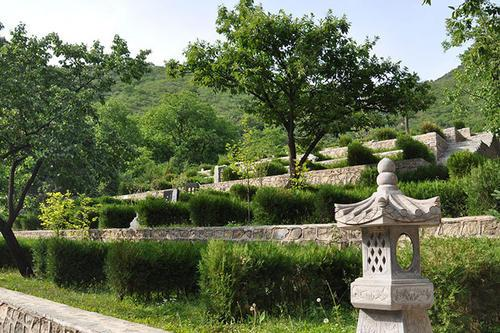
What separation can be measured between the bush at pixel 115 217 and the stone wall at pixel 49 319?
904 centimetres

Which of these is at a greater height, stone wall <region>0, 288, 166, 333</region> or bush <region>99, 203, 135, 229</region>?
bush <region>99, 203, 135, 229</region>

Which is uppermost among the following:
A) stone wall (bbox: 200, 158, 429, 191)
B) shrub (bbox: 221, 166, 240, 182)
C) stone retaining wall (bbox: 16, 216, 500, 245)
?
shrub (bbox: 221, 166, 240, 182)

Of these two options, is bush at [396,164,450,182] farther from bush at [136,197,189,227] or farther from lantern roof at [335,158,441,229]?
lantern roof at [335,158,441,229]

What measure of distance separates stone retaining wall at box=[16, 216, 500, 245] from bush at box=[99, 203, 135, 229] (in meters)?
0.47

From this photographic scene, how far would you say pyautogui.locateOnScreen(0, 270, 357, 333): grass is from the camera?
561 centimetres

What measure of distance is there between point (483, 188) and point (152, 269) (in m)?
5.32

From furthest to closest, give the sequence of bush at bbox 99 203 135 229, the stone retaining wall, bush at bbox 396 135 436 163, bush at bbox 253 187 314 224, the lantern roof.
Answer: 1. bush at bbox 396 135 436 163
2. bush at bbox 99 203 135 229
3. bush at bbox 253 187 314 224
4. the stone retaining wall
5. the lantern roof


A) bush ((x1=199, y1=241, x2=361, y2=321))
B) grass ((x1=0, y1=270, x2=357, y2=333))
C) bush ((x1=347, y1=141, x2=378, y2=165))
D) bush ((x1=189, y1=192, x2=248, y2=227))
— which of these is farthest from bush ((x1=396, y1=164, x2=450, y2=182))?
grass ((x1=0, y1=270, x2=357, y2=333))

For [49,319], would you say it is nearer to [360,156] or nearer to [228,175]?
[360,156]

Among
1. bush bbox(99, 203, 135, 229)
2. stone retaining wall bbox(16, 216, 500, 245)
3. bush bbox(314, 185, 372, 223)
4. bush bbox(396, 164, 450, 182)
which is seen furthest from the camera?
bush bbox(99, 203, 135, 229)

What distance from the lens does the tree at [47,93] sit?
1166 cm

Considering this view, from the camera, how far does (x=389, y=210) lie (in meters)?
3.35

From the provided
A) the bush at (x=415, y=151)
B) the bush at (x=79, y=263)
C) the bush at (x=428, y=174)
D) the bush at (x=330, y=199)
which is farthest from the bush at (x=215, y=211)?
the bush at (x=415, y=151)

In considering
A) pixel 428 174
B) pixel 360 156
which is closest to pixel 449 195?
pixel 428 174
